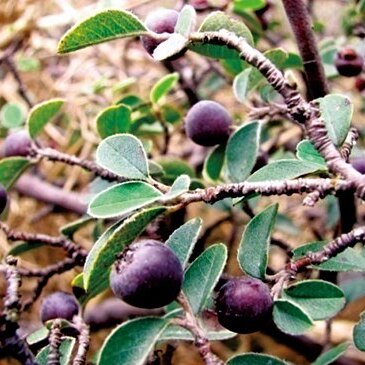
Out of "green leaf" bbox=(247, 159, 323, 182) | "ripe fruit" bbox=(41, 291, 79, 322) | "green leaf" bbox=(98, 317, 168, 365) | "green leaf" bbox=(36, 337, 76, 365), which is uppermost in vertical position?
"green leaf" bbox=(247, 159, 323, 182)

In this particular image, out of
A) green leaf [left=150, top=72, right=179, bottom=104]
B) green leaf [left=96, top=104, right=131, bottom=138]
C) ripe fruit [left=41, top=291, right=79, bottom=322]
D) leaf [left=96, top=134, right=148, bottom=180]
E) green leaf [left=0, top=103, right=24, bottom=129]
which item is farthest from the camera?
green leaf [left=0, top=103, right=24, bottom=129]

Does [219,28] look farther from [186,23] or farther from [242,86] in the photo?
[242,86]

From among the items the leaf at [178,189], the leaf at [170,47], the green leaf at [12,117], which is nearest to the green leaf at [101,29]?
the leaf at [170,47]

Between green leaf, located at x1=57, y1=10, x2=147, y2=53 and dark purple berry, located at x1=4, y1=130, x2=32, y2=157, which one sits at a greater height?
green leaf, located at x1=57, y1=10, x2=147, y2=53

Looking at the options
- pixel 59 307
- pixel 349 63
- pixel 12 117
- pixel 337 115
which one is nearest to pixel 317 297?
pixel 337 115

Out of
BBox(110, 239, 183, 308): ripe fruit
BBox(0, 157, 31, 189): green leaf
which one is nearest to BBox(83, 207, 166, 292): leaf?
BBox(110, 239, 183, 308): ripe fruit

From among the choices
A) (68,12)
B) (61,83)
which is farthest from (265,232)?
(61,83)

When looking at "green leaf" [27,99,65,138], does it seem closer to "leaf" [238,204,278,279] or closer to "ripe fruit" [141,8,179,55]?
"ripe fruit" [141,8,179,55]
